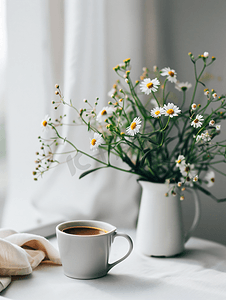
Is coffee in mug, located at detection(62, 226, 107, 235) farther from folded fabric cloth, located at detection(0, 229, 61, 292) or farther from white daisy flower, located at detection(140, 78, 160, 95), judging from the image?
white daisy flower, located at detection(140, 78, 160, 95)

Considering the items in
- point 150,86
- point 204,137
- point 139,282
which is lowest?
point 139,282

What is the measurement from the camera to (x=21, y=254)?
0.61m

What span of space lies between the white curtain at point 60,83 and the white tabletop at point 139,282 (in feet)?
0.92

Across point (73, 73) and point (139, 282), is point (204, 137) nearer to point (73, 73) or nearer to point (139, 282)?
point (139, 282)

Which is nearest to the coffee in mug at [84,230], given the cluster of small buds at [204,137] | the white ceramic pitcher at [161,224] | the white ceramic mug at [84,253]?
the white ceramic mug at [84,253]

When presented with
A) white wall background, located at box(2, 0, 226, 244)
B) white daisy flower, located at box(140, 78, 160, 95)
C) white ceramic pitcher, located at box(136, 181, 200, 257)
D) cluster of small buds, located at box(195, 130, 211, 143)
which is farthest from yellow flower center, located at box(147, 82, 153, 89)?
white wall background, located at box(2, 0, 226, 244)

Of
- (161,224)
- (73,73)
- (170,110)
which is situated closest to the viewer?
(170,110)

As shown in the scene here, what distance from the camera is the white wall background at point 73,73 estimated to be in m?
0.92

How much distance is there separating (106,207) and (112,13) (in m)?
0.63

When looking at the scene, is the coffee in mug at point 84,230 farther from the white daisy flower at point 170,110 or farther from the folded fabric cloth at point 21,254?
the white daisy flower at point 170,110

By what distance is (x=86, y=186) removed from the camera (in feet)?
3.31

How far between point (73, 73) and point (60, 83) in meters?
0.06

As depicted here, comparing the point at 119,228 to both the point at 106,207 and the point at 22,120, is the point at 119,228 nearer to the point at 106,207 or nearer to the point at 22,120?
the point at 106,207

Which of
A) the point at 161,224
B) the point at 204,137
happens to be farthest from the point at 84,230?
the point at 204,137
